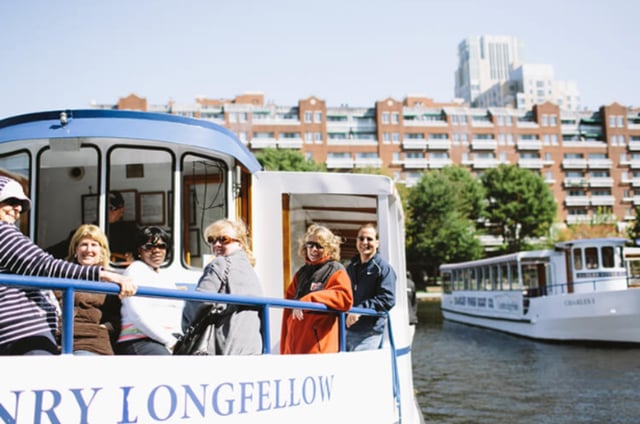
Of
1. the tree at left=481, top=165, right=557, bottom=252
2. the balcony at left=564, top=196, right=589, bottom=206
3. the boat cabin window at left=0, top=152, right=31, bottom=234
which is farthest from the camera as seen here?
the balcony at left=564, top=196, right=589, bottom=206

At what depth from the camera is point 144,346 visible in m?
4.21

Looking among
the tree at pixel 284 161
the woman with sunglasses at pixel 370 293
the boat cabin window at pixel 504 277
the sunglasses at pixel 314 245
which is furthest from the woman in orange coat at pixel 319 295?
the tree at pixel 284 161

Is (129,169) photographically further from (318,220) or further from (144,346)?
(318,220)

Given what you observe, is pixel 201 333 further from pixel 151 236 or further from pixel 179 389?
pixel 151 236

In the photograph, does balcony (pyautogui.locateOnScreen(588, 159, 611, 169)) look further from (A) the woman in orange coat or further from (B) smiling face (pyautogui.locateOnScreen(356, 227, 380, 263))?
(A) the woman in orange coat

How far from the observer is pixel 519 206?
6981 centimetres

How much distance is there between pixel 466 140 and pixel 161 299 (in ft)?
300

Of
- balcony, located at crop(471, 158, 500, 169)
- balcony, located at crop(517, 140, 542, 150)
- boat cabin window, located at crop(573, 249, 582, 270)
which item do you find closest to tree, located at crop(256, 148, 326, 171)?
balcony, located at crop(471, 158, 500, 169)

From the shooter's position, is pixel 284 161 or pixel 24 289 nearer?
pixel 24 289

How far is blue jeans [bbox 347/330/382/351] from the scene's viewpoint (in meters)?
6.28

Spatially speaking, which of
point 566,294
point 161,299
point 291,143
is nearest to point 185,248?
point 161,299

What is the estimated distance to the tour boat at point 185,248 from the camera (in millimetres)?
3484

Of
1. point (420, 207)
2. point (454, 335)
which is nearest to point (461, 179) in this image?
point (420, 207)

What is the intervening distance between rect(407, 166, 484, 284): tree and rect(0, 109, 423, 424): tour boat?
2205 inches
